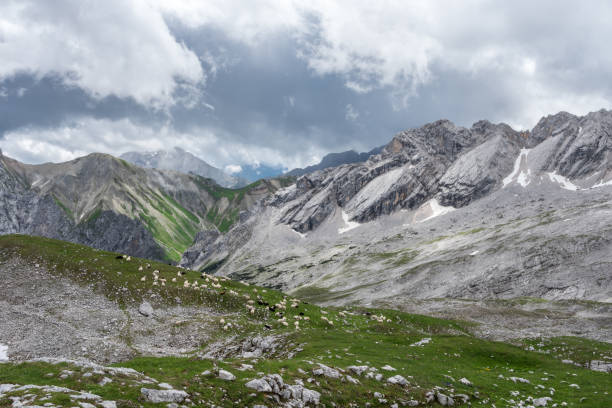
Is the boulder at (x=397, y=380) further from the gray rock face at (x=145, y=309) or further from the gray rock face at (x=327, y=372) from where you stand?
the gray rock face at (x=145, y=309)

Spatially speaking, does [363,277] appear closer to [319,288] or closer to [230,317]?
[319,288]

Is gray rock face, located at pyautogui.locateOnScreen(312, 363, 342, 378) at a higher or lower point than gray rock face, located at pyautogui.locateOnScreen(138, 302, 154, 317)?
higher

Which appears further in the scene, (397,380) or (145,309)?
(145,309)

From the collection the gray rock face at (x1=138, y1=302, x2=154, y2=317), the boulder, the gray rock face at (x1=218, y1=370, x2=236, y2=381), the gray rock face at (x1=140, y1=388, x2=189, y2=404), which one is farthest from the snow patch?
the boulder

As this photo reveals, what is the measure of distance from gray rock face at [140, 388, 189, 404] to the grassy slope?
1.61 feet

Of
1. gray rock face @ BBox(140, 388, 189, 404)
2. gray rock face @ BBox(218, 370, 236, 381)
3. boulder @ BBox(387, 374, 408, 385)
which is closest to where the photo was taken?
gray rock face @ BBox(140, 388, 189, 404)

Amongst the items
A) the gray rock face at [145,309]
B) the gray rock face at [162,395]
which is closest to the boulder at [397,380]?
the gray rock face at [162,395]

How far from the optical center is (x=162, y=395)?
55.6 ft

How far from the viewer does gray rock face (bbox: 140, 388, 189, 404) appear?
1660 centimetres

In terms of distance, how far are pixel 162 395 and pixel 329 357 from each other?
16.0 meters

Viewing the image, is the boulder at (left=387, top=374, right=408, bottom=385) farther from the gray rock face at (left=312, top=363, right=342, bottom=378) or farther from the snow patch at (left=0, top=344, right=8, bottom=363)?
the snow patch at (left=0, top=344, right=8, bottom=363)

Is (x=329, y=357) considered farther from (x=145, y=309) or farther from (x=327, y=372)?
(x=145, y=309)

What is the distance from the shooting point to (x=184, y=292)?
2175 inches

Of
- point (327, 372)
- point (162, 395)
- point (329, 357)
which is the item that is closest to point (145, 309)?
point (329, 357)
